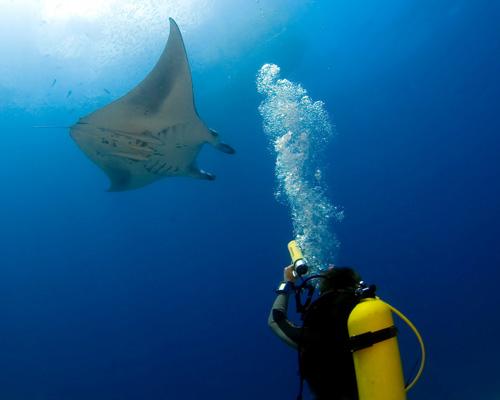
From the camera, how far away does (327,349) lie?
1939 mm

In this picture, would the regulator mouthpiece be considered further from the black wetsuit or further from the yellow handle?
the black wetsuit

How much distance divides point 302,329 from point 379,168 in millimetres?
23276

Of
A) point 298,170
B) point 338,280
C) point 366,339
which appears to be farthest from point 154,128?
point 298,170

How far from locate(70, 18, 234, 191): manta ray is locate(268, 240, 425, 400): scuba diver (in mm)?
3131

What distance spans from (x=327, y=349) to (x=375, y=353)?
232mm

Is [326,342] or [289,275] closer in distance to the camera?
[326,342]

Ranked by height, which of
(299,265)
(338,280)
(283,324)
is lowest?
(283,324)

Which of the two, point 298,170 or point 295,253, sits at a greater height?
point 298,170

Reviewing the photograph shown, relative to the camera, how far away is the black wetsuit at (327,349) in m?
1.91

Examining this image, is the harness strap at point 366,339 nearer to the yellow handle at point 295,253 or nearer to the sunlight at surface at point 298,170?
the yellow handle at point 295,253

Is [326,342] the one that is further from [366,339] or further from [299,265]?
[299,265]

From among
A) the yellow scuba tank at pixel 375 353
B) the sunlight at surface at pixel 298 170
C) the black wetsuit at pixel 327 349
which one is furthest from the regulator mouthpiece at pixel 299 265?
the sunlight at surface at pixel 298 170

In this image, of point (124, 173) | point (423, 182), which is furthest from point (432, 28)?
point (124, 173)

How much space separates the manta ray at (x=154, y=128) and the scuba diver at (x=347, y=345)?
3131mm
